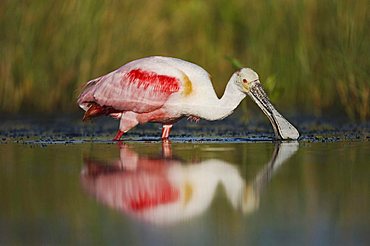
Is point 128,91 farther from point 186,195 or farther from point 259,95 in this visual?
point 186,195

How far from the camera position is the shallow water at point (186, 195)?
6.11 m

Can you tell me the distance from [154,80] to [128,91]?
1.29ft

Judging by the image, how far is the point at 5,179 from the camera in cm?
861

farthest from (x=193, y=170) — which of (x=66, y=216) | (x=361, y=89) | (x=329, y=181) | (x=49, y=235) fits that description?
(x=361, y=89)

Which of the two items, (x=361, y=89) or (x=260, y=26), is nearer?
(x=361, y=89)

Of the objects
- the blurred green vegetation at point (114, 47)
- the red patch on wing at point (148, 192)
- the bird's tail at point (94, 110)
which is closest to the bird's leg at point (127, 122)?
the bird's tail at point (94, 110)

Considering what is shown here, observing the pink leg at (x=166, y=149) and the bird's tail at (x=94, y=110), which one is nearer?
the pink leg at (x=166, y=149)

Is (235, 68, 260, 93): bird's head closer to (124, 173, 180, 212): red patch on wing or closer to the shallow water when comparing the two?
the shallow water

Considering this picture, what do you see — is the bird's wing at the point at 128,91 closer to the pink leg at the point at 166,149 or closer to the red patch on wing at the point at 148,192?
the pink leg at the point at 166,149

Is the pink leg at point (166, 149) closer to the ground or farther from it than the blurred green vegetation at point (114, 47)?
closer to the ground

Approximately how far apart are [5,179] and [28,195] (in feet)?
3.22

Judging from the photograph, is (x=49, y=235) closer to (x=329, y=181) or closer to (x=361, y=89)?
(x=329, y=181)

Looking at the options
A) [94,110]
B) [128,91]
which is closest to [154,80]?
[128,91]

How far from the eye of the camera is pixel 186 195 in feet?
24.8
